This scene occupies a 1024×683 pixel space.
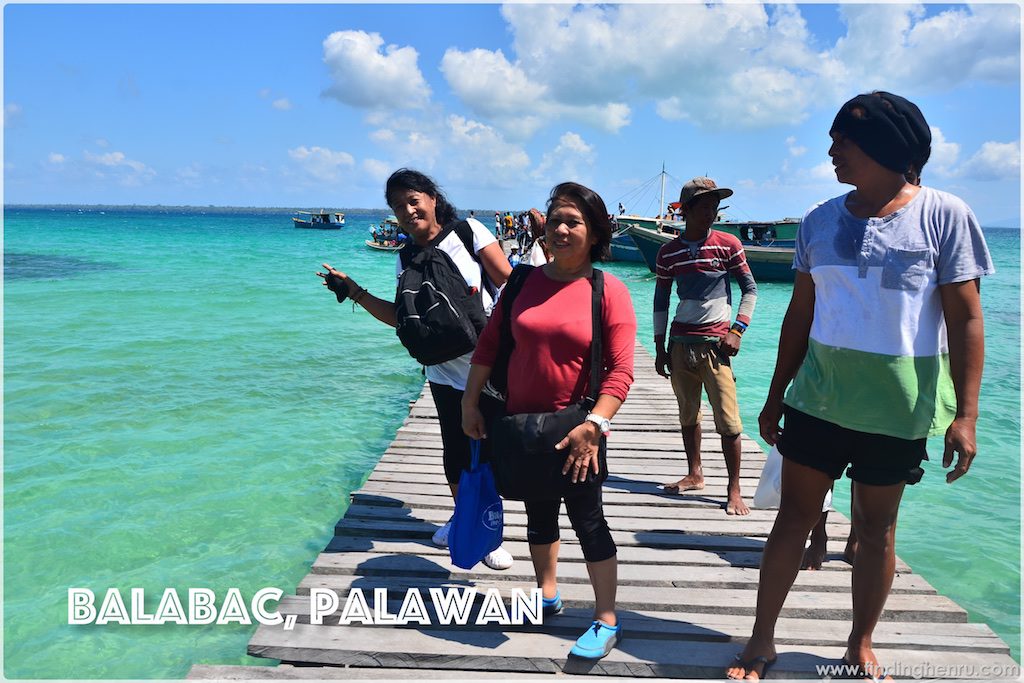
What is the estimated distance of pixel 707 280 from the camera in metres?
3.90

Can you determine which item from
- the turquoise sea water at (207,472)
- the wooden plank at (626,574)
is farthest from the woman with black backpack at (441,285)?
the turquoise sea water at (207,472)

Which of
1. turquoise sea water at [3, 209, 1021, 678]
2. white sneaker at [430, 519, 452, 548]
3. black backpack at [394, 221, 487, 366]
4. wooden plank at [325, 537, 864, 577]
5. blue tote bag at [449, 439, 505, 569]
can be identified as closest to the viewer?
blue tote bag at [449, 439, 505, 569]

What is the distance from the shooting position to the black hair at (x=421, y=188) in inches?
124

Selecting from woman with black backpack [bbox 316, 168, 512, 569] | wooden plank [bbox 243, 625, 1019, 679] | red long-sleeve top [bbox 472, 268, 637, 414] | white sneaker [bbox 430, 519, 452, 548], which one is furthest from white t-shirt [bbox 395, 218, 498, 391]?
wooden plank [bbox 243, 625, 1019, 679]

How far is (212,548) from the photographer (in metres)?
5.04

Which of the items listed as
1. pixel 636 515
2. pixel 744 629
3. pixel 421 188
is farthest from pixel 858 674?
pixel 421 188

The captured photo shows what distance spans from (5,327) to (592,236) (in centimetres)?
1739

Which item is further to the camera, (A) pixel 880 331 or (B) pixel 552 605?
(B) pixel 552 605

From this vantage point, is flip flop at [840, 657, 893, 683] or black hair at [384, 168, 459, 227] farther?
black hair at [384, 168, 459, 227]

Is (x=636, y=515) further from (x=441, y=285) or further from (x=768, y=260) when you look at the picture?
(x=768, y=260)

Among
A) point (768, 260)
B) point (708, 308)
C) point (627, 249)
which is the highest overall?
point (627, 249)

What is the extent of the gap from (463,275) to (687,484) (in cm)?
226

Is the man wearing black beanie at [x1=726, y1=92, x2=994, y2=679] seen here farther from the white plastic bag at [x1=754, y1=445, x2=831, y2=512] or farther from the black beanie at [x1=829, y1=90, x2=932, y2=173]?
the white plastic bag at [x1=754, y1=445, x2=831, y2=512]

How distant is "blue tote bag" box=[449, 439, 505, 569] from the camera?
2.79 metres
